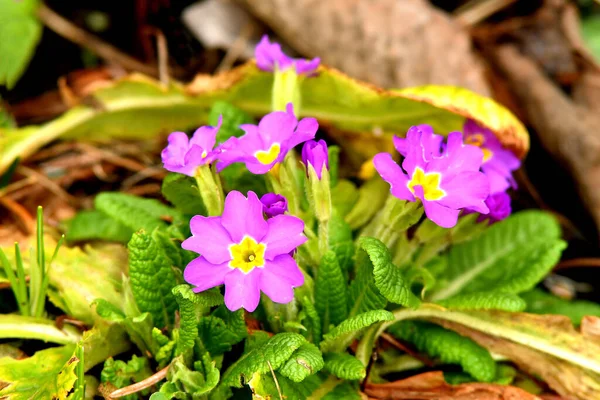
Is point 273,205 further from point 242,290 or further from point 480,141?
point 480,141

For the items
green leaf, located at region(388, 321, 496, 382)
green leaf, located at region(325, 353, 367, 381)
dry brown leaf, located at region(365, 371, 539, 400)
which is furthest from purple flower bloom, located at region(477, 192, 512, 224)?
green leaf, located at region(325, 353, 367, 381)

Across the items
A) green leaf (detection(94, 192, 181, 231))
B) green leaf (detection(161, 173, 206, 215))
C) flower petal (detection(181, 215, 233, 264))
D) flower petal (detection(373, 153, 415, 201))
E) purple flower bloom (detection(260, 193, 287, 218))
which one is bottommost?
green leaf (detection(94, 192, 181, 231))

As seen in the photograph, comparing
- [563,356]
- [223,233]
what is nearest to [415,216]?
[223,233]

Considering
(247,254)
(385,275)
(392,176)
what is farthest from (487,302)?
(247,254)

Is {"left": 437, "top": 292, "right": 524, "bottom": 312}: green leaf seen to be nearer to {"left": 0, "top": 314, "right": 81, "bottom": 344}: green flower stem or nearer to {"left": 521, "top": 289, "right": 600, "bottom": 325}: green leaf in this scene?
{"left": 521, "top": 289, "right": 600, "bottom": 325}: green leaf

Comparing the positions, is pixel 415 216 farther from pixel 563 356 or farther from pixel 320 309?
pixel 563 356

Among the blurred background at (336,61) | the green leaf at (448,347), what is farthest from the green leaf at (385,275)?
the blurred background at (336,61)
